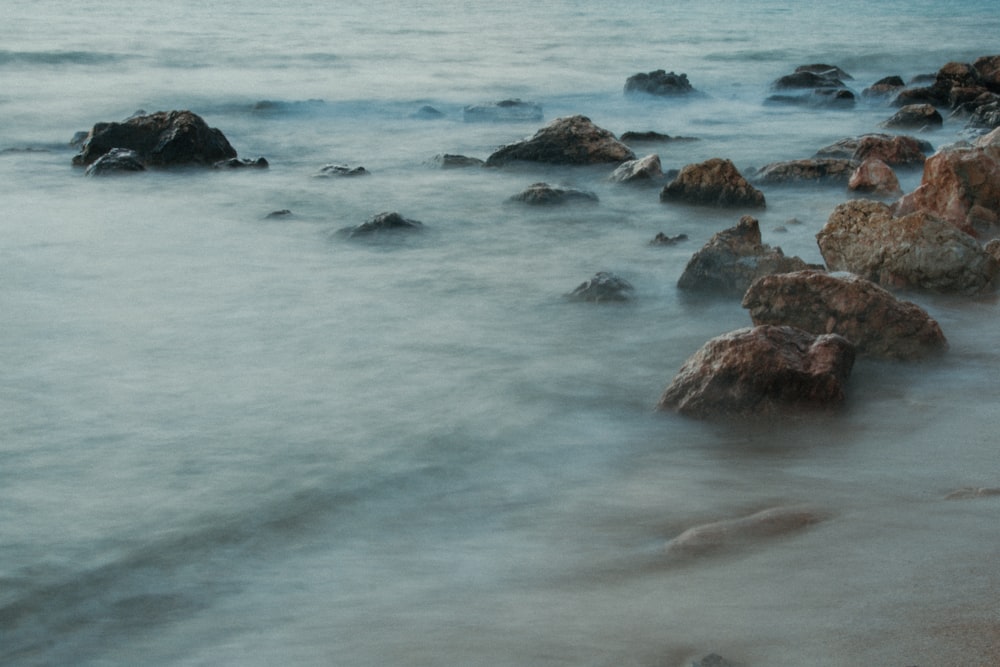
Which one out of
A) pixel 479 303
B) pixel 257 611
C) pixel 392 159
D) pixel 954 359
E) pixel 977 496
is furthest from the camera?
pixel 392 159

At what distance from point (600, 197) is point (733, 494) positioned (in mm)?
5587

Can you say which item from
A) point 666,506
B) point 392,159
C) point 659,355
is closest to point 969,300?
point 659,355

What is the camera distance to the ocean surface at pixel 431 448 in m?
2.91

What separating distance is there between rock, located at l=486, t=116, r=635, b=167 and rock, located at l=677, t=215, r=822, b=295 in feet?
13.7

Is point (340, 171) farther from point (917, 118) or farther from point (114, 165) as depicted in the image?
point (917, 118)

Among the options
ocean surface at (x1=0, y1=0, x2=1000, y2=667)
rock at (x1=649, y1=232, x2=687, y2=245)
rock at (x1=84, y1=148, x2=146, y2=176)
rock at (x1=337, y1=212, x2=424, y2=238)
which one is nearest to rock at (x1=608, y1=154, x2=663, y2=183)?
ocean surface at (x1=0, y1=0, x2=1000, y2=667)

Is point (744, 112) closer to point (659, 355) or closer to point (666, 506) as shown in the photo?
point (659, 355)

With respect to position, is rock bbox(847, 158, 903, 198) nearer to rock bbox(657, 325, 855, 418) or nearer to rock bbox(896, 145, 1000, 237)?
rock bbox(896, 145, 1000, 237)

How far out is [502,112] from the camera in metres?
14.5

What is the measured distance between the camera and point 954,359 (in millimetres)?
5012

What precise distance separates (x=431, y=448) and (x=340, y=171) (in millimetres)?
6358

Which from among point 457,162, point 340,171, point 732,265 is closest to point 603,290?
point 732,265

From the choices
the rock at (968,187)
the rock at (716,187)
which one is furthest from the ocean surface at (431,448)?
the rock at (968,187)

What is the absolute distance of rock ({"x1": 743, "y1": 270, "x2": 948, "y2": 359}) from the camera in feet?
16.3
